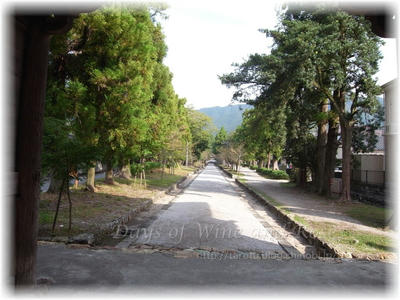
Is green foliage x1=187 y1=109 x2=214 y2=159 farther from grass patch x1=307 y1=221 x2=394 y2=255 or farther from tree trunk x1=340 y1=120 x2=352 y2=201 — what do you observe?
grass patch x1=307 y1=221 x2=394 y2=255

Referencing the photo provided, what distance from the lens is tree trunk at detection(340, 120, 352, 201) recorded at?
16.5 meters

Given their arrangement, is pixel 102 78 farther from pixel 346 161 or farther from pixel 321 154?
pixel 321 154

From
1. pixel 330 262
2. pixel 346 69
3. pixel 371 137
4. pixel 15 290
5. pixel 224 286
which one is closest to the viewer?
pixel 15 290

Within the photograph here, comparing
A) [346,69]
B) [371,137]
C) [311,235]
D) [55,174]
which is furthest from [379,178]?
[55,174]

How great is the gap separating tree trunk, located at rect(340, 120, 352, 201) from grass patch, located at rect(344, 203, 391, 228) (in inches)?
34.5

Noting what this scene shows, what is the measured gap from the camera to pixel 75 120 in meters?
12.8

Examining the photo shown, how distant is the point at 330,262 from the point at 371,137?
16115 mm

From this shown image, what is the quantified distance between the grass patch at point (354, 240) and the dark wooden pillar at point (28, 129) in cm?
617

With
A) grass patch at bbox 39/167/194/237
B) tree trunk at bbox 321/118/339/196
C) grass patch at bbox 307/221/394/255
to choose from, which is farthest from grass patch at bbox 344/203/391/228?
grass patch at bbox 39/167/194/237

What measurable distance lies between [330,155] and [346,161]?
3226 mm

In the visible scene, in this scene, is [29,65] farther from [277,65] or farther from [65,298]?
[277,65]

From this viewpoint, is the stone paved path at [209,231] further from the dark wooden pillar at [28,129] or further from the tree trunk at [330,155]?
the tree trunk at [330,155]

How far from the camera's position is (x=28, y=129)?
142 inches

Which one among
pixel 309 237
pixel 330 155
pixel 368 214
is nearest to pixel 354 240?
pixel 309 237
